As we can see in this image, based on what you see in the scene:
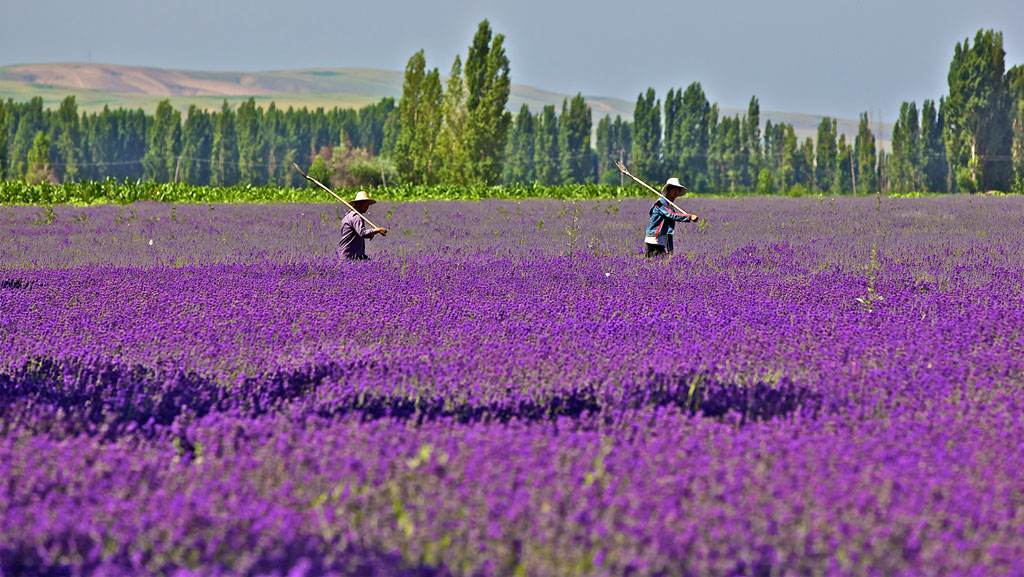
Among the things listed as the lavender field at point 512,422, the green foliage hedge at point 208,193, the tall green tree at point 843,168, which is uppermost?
the tall green tree at point 843,168

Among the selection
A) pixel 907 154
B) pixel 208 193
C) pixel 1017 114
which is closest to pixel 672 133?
pixel 907 154

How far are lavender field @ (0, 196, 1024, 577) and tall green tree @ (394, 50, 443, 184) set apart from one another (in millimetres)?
51950

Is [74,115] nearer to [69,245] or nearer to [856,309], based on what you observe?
[69,245]

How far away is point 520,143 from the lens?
104m

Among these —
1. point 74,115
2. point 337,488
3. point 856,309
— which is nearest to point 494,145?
point 856,309

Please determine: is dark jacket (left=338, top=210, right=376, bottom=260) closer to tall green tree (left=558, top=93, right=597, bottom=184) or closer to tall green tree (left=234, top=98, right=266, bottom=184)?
tall green tree (left=558, top=93, right=597, bottom=184)

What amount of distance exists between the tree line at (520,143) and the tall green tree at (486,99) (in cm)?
8

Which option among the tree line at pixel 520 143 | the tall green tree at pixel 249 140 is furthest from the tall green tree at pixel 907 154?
the tall green tree at pixel 249 140

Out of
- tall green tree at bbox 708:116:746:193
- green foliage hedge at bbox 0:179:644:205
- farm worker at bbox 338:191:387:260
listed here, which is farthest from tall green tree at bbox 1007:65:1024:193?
farm worker at bbox 338:191:387:260

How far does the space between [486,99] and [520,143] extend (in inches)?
1785

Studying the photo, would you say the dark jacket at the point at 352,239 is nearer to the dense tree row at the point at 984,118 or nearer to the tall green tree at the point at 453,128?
the tall green tree at the point at 453,128

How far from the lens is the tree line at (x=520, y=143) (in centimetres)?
6116

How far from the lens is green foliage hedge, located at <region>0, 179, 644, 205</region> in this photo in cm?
3136

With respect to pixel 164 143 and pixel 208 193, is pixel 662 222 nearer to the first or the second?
pixel 208 193
